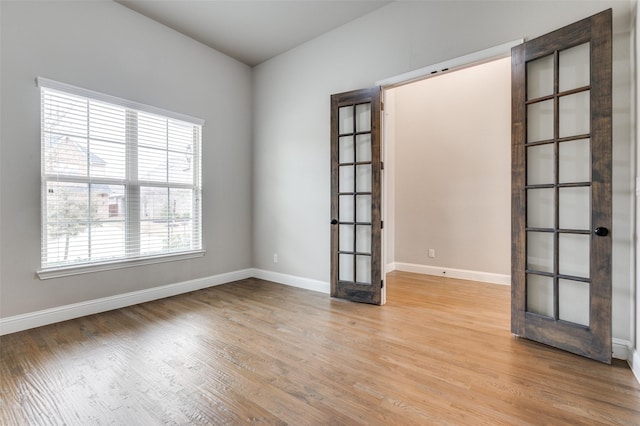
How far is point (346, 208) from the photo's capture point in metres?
3.56

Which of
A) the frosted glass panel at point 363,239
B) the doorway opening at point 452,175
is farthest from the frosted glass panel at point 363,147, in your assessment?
the frosted glass panel at point 363,239

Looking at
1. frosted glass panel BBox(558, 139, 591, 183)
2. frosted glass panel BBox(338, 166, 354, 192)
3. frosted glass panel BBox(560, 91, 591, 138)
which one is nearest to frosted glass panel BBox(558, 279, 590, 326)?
frosted glass panel BBox(558, 139, 591, 183)

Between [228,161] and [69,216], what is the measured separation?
2.02 meters

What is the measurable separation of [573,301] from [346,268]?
2100 mm

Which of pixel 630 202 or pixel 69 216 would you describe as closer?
pixel 630 202

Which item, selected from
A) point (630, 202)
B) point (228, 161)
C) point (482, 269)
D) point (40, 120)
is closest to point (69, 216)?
point (40, 120)

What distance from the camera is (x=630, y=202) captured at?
208cm

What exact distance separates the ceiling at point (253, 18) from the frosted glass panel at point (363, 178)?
5.86ft

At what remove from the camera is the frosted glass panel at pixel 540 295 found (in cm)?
234

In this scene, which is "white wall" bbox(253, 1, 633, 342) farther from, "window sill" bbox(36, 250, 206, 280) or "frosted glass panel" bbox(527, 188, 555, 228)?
Answer: "window sill" bbox(36, 250, 206, 280)

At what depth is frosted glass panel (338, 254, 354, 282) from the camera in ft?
11.5

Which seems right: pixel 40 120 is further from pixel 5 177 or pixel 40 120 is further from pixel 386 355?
pixel 386 355

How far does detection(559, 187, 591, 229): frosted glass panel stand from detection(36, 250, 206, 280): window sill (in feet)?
13.1

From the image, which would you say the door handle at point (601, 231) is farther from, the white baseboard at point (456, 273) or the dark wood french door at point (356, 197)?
the white baseboard at point (456, 273)
